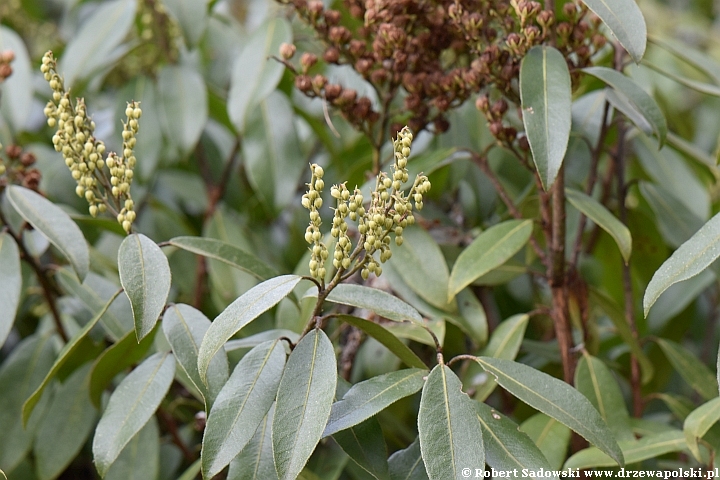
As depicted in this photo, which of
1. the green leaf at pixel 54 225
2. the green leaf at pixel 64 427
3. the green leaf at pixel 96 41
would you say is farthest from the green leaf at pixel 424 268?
the green leaf at pixel 96 41

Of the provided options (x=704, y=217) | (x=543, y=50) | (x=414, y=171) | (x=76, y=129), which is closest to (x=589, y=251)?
(x=704, y=217)

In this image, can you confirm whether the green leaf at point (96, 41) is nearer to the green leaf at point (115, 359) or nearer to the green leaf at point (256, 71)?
the green leaf at point (256, 71)

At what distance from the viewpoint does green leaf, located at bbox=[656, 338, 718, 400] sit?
1012 mm

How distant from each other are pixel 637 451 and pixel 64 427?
0.75 m

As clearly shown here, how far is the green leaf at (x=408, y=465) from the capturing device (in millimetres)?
740

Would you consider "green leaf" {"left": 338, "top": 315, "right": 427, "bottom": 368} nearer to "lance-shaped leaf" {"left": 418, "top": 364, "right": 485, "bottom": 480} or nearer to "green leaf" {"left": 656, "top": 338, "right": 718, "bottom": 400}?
"lance-shaped leaf" {"left": 418, "top": 364, "right": 485, "bottom": 480}

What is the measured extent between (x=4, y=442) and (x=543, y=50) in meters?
0.86

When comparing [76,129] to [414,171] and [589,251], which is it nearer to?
[414,171]

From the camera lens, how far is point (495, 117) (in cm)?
84

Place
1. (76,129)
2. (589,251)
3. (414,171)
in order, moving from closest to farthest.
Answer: (76,129)
(414,171)
(589,251)

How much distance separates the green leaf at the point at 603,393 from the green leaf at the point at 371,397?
287 millimetres

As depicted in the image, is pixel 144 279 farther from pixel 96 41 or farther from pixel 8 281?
pixel 96 41

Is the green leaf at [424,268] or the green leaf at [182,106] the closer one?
the green leaf at [424,268]

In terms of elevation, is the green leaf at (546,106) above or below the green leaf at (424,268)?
above
